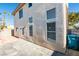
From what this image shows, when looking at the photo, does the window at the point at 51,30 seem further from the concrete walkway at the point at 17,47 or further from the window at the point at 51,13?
the concrete walkway at the point at 17,47

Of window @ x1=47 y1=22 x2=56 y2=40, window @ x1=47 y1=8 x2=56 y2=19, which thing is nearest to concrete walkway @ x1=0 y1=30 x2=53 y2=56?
window @ x1=47 y1=22 x2=56 y2=40

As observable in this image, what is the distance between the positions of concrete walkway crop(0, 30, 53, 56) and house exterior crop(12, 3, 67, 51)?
4.1 inches

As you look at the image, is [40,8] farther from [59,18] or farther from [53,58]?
[53,58]

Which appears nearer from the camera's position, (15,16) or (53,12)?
(53,12)

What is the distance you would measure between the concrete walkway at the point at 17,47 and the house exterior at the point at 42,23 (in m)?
0.10

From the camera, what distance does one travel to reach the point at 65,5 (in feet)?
9.02

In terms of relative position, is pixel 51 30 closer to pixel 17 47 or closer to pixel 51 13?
pixel 51 13

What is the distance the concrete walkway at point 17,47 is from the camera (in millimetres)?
2895

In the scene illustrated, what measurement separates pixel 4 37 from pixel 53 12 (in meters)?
1.14

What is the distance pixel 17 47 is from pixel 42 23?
712 mm

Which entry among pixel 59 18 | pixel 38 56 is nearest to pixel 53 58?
pixel 38 56

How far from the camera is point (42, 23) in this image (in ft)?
9.64

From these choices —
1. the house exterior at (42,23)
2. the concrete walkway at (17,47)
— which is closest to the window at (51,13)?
the house exterior at (42,23)

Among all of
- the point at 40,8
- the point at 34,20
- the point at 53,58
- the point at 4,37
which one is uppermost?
the point at 40,8
